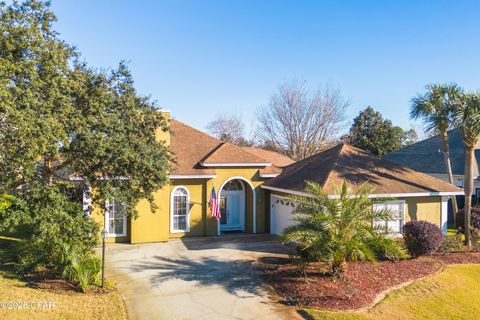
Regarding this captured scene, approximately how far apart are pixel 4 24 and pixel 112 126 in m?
4.14

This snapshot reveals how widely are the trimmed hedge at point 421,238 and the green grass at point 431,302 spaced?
48.8 inches

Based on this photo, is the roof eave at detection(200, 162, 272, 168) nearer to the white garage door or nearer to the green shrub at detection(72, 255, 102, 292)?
the white garage door

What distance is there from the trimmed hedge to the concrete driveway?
5560 mm

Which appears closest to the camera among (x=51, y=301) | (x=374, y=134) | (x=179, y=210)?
(x=51, y=301)

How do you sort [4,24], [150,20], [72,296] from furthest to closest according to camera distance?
[150,20]
[72,296]
[4,24]

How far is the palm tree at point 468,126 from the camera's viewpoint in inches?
670

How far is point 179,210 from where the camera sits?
785 inches

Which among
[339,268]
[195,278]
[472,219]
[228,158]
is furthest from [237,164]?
[472,219]

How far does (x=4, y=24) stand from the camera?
32.9ft

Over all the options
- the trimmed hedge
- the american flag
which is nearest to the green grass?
the trimmed hedge

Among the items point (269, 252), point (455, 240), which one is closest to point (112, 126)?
point (269, 252)

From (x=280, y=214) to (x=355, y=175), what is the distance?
4.97m

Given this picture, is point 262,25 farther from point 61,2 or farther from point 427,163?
point 427,163

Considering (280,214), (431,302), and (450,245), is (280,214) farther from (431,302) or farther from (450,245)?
(431,302)
